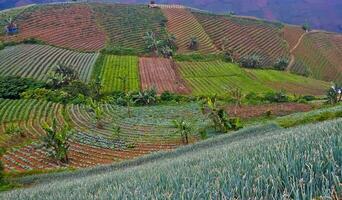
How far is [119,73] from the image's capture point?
322ft

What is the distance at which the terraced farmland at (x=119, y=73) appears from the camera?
297 ft

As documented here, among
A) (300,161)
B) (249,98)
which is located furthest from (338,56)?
(300,161)

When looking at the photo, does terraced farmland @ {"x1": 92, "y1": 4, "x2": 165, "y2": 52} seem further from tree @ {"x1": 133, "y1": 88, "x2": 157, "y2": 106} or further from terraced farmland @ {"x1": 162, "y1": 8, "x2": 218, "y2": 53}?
tree @ {"x1": 133, "y1": 88, "x2": 157, "y2": 106}

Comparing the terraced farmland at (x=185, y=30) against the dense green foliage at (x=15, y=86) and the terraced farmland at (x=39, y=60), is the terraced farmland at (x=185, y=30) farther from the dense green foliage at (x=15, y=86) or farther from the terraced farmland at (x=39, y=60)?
the dense green foliage at (x=15, y=86)

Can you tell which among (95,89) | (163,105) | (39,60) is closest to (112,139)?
(163,105)

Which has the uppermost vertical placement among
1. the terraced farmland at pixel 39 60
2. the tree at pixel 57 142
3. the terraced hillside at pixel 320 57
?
the tree at pixel 57 142

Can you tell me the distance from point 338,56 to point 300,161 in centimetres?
14556

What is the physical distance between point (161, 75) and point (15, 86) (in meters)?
30.9

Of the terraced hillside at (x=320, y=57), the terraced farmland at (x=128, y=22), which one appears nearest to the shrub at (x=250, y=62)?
the terraced hillside at (x=320, y=57)

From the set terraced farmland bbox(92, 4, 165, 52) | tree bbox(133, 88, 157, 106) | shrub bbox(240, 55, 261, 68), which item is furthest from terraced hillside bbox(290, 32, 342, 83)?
tree bbox(133, 88, 157, 106)

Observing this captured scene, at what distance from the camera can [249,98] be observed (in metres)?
82.9

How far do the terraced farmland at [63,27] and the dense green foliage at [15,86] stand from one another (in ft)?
99.3

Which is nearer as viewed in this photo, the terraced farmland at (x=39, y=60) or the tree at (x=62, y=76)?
the tree at (x=62, y=76)

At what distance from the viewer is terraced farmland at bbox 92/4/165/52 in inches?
4931
